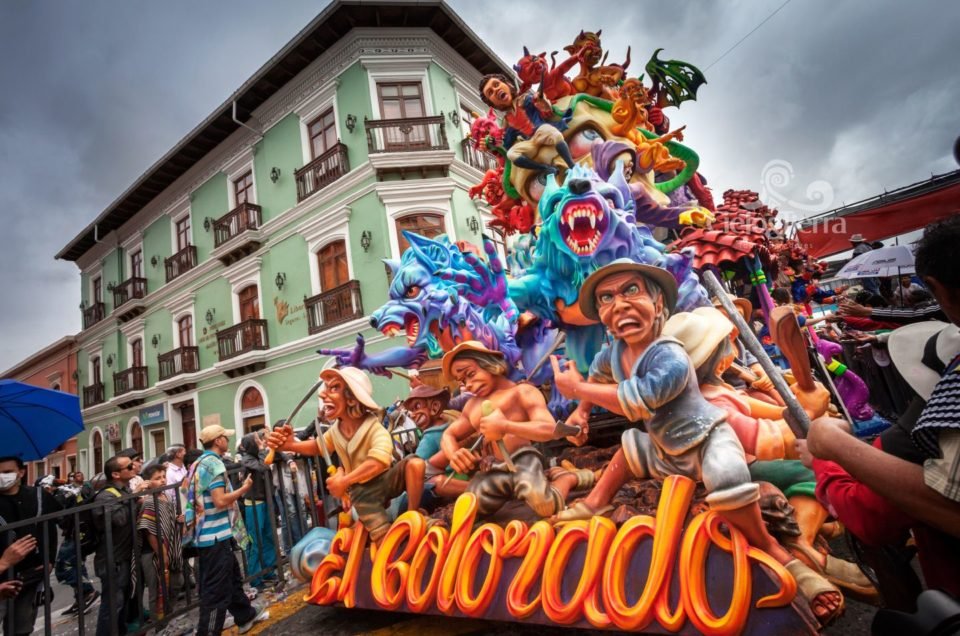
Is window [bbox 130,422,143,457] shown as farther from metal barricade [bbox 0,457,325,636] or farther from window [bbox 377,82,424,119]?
window [bbox 377,82,424,119]

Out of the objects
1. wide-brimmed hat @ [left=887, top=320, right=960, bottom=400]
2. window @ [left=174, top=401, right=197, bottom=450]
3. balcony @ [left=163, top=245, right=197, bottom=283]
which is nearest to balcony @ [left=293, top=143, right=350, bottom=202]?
balcony @ [left=163, top=245, right=197, bottom=283]

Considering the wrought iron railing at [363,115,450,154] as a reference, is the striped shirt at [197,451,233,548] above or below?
below

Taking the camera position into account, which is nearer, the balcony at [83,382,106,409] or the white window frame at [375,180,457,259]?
the white window frame at [375,180,457,259]

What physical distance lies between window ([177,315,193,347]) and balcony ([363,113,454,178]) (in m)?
8.48

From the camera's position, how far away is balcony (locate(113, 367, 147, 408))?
15375 millimetres

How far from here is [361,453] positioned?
2551 mm

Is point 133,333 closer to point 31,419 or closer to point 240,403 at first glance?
point 240,403

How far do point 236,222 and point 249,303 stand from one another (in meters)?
2.23

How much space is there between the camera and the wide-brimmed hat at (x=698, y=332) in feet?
6.37

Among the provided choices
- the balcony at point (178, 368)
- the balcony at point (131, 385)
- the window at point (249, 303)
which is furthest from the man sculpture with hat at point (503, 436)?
the balcony at point (131, 385)

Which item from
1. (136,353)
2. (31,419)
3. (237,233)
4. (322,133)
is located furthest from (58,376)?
(31,419)

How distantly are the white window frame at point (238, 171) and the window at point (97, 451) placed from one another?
11.2 meters

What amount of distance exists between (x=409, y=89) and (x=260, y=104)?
171 inches

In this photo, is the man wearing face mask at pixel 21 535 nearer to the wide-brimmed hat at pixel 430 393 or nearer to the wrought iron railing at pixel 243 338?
the wide-brimmed hat at pixel 430 393
